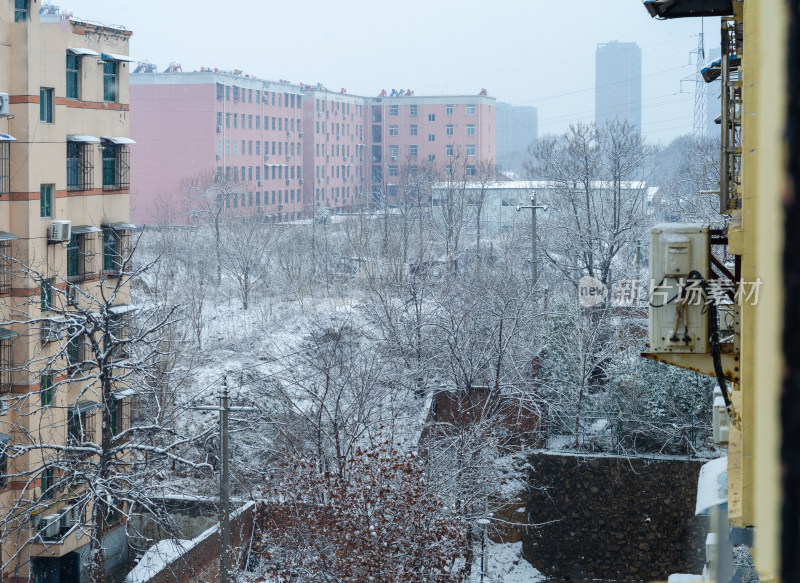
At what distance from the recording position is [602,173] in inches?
1385

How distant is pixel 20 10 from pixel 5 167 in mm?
2950

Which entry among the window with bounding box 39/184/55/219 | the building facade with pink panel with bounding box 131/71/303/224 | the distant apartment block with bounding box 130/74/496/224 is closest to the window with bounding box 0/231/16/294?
the window with bounding box 39/184/55/219

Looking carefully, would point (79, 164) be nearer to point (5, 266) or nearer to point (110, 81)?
point (110, 81)

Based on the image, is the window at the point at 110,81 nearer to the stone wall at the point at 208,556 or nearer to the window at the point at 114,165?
the window at the point at 114,165

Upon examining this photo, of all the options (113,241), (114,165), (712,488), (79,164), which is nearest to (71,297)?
(79,164)

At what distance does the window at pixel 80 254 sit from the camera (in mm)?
17625

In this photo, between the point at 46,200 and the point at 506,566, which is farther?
the point at 46,200

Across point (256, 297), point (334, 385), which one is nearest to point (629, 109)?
point (256, 297)

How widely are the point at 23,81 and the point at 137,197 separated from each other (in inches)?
1574

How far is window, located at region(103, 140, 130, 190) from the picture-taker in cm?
1870

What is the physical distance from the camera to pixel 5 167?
15.9m

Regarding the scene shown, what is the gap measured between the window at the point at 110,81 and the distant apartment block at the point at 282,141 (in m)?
26.7

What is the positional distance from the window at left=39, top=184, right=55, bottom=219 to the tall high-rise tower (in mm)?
166088

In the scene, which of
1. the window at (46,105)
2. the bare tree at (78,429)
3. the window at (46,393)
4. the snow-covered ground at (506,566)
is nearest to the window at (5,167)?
the window at (46,105)
